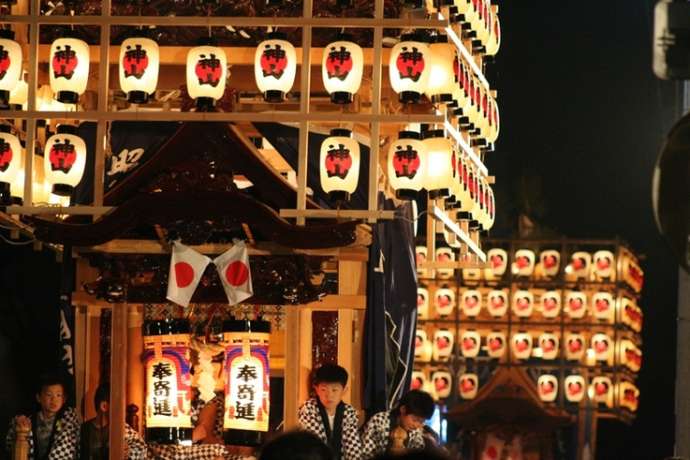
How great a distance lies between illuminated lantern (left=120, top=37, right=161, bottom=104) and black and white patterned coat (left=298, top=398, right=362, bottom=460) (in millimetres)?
2703

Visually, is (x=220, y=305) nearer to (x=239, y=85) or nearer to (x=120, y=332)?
(x=120, y=332)

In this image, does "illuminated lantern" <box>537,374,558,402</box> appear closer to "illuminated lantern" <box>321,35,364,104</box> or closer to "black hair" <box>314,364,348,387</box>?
"illuminated lantern" <box>321,35,364,104</box>

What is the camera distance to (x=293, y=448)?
4.39 m

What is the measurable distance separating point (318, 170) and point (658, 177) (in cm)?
751

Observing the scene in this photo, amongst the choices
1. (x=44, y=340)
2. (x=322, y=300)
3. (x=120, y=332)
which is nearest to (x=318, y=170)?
(x=322, y=300)

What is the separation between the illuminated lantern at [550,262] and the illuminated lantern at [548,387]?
2049 millimetres

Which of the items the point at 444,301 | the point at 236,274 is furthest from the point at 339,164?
the point at 444,301

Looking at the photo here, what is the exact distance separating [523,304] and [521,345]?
82cm

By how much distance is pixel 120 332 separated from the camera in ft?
38.4

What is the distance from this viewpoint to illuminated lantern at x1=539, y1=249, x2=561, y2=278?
29.4 metres

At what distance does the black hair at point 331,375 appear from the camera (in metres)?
11.2

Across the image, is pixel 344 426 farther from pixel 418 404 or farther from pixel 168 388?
pixel 168 388

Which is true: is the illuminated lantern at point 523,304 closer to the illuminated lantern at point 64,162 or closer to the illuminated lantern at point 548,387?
the illuminated lantern at point 548,387

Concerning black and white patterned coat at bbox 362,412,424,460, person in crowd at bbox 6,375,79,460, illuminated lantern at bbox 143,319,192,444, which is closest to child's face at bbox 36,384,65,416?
person in crowd at bbox 6,375,79,460
